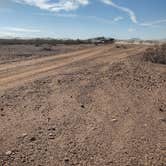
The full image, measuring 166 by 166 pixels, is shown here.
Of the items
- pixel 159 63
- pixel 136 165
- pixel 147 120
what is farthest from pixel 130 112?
pixel 159 63

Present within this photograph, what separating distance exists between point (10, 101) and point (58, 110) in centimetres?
167

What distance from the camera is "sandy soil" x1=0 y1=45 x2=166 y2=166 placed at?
5.89 m

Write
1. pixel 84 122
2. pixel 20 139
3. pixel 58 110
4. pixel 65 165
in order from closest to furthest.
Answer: pixel 65 165, pixel 20 139, pixel 84 122, pixel 58 110

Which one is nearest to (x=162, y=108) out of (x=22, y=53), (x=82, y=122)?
(x=82, y=122)

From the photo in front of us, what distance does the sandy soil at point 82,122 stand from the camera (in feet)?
19.3

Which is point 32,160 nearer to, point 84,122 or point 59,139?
point 59,139

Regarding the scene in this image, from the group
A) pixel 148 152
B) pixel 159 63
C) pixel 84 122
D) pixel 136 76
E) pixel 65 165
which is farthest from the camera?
pixel 159 63

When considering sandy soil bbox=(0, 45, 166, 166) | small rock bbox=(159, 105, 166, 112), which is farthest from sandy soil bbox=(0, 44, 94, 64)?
small rock bbox=(159, 105, 166, 112)

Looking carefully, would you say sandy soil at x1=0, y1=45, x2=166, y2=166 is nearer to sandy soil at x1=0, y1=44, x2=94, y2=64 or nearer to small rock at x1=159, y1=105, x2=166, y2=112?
small rock at x1=159, y1=105, x2=166, y2=112

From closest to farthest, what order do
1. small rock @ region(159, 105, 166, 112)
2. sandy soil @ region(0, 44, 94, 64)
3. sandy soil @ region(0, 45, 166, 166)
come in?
1. sandy soil @ region(0, 45, 166, 166)
2. small rock @ region(159, 105, 166, 112)
3. sandy soil @ region(0, 44, 94, 64)

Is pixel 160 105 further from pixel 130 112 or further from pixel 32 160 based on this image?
pixel 32 160

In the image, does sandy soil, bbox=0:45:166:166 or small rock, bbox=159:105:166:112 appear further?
small rock, bbox=159:105:166:112

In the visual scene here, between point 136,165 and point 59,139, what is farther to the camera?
point 59,139

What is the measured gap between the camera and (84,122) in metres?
7.84
